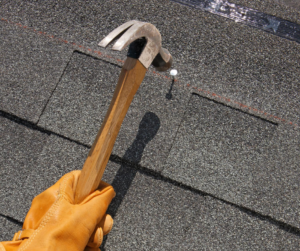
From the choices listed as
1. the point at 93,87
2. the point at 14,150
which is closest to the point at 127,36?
the point at 93,87

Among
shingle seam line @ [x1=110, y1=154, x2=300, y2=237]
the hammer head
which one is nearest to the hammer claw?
the hammer head

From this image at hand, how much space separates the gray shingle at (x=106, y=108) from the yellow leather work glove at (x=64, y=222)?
0.57ft

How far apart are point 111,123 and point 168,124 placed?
0.26m

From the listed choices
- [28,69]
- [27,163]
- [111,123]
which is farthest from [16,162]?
[111,123]

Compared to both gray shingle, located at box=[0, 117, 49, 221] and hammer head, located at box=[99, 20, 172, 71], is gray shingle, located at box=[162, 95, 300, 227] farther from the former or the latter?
gray shingle, located at box=[0, 117, 49, 221]

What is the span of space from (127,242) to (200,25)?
2.54 ft

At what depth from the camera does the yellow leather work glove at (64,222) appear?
621 millimetres

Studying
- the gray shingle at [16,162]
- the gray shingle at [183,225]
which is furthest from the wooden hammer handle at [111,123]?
the gray shingle at [16,162]

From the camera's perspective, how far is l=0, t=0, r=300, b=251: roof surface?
83cm

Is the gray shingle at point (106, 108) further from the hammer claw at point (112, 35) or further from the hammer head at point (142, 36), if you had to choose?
the hammer claw at point (112, 35)

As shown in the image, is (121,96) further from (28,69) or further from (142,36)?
(28,69)

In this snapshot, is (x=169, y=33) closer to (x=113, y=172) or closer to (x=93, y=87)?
(x=93, y=87)

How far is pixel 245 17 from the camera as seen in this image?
99cm

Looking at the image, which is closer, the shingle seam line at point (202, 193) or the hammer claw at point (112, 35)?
the hammer claw at point (112, 35)
